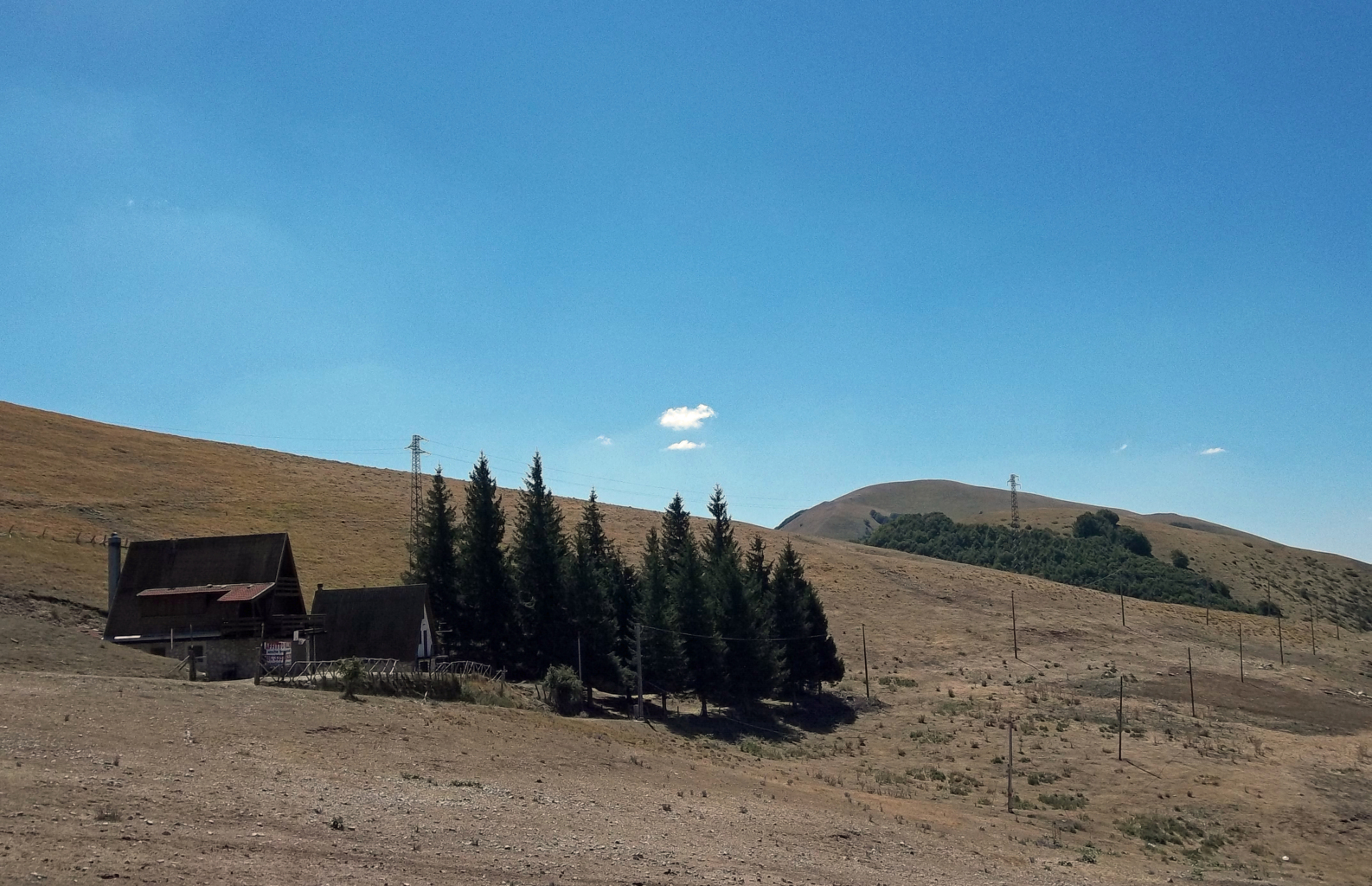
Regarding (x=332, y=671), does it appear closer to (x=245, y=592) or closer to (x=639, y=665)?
(x=245, y=592)

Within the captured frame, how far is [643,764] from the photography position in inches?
1236

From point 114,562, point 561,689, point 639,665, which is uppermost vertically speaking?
point 114,562

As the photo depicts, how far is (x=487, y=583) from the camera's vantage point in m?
56.6

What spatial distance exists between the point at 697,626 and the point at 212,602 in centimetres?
2667

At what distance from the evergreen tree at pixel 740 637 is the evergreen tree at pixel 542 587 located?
32.6 feet

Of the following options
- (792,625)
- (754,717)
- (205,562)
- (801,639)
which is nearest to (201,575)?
(205,562)

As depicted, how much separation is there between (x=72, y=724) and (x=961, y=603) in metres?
87.4

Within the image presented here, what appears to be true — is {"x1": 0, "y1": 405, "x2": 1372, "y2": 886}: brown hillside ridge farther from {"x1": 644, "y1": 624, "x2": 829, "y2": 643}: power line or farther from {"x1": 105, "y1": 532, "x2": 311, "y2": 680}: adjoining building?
{"x1": 644, "y1": 624, "x2": 829, "y2": 643}: power line

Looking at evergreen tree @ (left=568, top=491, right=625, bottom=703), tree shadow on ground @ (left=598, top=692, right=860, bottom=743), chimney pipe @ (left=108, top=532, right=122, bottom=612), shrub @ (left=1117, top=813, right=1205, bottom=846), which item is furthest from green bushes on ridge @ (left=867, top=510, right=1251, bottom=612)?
chimney pipe @ (left=108, top=532, right=122, bottom=612)

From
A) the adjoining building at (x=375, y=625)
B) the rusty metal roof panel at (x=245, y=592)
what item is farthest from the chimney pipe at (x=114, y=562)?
the adjoining building at (x=375, y=625)

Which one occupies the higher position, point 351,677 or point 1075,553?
point 1075,553

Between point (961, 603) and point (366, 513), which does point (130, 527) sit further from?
point (961, 603)

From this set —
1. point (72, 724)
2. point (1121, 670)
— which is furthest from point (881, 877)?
point (1121, 670)

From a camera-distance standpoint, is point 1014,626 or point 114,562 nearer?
point 114,562
